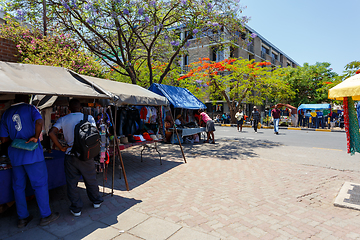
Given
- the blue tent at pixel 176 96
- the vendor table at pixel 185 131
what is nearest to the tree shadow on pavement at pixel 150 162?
the vendor table at pixel 185 131

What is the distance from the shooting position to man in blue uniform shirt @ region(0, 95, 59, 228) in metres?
3.28

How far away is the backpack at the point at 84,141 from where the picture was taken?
11.7 feet

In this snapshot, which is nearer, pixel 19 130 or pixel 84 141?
pixel 19 130

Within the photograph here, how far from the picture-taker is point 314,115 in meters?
21.6

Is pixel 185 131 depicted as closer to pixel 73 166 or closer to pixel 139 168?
pixel 139 168

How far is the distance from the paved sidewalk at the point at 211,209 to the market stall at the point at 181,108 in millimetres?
4245

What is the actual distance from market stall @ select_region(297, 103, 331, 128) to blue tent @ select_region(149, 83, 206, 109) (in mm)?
Answer: 15179

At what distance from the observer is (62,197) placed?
14.6ft

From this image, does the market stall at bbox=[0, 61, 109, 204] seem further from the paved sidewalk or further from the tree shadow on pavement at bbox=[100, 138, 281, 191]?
the tree shadow on pavement at bbox=[100, 138, 281, 191]

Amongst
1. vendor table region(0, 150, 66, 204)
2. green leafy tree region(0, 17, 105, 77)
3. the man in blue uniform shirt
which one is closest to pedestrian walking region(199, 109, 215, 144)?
green leafy tree region(0, 17, 105, 77)

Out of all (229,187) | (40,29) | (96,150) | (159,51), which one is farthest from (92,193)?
(159,51)

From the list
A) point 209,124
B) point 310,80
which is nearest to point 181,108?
point 209,124

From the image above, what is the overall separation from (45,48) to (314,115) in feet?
74.4

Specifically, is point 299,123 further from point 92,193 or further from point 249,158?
point 92,193
